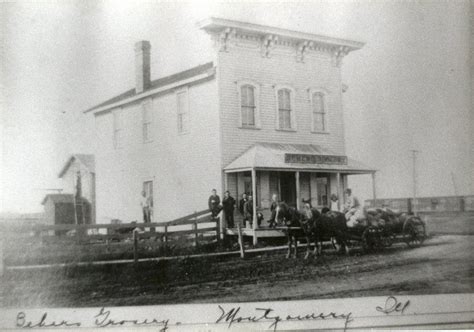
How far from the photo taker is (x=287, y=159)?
10445 millimetres

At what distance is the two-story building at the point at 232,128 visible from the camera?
875cm

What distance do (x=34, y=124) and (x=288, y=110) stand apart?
4714 mm

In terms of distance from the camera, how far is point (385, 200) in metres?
9.13

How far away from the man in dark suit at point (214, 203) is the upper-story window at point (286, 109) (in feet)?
6.57

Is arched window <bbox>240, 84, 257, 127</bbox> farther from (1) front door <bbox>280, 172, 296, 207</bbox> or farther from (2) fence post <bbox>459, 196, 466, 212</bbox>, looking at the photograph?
(2) fence post <bbox>459, 196, 466, 212</bbox>

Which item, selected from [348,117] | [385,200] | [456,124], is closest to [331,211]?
[385,200]

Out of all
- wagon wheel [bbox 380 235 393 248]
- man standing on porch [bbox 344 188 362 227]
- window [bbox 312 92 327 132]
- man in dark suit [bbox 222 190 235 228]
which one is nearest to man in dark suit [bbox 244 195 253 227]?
man in dark suit [bbox 222 190 235 228]

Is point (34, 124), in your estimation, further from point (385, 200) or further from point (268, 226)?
point (385, 200)

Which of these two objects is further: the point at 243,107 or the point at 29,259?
the point at 243,107

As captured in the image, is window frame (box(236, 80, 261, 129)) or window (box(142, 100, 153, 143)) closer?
window (box(142, 100, 153, 143))

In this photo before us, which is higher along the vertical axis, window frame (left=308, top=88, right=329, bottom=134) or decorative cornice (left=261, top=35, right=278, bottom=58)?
decorative cornice (left=261, top=35, right=278, bottom=58)

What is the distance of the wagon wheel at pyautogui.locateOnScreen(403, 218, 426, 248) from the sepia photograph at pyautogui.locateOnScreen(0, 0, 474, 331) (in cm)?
6

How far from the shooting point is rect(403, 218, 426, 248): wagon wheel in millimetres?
9258
